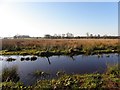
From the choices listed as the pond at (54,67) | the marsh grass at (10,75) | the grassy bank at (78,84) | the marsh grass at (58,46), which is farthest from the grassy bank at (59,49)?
the grassy bank at (78,84)

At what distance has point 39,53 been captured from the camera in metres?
21.0

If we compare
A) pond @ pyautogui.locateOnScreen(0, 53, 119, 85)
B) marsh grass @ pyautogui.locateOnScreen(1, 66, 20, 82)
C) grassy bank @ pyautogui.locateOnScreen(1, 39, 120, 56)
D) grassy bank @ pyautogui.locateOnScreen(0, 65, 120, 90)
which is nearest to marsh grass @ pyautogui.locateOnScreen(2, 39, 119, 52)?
grassy bank @ pyautogui.locateOnScreen(1, 39, 120, 56)

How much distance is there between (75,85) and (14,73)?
4.07 meters

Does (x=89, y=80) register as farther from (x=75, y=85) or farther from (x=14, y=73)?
(x=14, y=73)

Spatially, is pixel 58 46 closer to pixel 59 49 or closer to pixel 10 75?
pixel 59 49

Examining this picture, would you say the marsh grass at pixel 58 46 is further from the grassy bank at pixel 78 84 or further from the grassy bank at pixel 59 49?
the grassy bank at pixel 78 84

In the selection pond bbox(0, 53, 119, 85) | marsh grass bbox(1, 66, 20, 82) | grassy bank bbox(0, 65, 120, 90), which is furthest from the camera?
pond bbox(0, 53, 119, 85)

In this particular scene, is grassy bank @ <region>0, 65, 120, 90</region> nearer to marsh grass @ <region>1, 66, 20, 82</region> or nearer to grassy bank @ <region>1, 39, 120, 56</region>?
marsh grass @ <region>1, 66, 20, 82</region>

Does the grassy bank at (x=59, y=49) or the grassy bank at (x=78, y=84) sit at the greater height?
the grassy bank at (x=59, y=49)

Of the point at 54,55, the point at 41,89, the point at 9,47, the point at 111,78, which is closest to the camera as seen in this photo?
the point at 41,89

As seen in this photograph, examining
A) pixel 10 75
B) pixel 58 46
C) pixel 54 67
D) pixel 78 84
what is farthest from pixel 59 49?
pixel 78 84

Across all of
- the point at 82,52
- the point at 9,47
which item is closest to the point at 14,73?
the point at 82,52

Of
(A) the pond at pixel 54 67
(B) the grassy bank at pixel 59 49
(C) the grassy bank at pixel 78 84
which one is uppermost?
(B) the grassy bank at pixel 59 49

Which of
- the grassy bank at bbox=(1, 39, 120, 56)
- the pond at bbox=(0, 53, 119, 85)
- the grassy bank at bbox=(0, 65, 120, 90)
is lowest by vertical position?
the pond at bbox=(0, 53, 119, 85)
